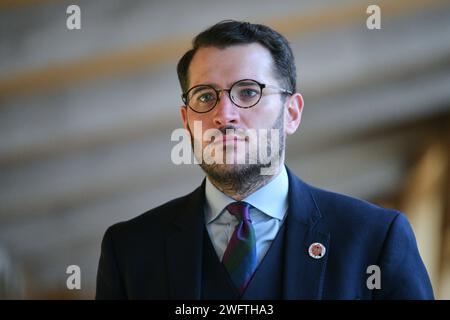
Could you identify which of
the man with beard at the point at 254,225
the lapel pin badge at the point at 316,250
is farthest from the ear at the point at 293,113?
the lapel pin badge at the point at 316,250

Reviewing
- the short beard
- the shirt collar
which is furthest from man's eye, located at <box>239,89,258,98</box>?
the shirt collar

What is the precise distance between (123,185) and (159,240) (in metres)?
0.29

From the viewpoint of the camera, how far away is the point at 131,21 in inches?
72.9

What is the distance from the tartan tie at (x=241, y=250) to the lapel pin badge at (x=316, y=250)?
0.49 ft

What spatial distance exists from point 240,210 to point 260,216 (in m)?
0.06

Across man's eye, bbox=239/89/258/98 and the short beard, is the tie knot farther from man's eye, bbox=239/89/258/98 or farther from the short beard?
man's eye, bbox=239/89/258/98

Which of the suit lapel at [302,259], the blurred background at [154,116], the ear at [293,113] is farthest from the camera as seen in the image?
the blurred background at [154,116]

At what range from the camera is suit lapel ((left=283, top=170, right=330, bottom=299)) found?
151 cm

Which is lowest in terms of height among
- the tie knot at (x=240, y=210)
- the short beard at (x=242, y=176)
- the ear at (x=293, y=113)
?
the tie knot at (x=240, y=210)

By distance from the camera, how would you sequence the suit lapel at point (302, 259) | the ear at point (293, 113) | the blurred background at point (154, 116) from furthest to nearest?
1. the blurred background at point (154, 116)
2. the ear at point (293, 113)
3. the suit lapel at point (302, 259)

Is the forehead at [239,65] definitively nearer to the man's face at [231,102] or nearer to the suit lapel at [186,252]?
the man's face at [231,102]

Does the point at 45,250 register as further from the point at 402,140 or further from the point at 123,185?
the point at 402,140

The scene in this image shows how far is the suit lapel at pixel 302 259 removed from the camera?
4.96ft

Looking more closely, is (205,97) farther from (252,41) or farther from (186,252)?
(186,252)
